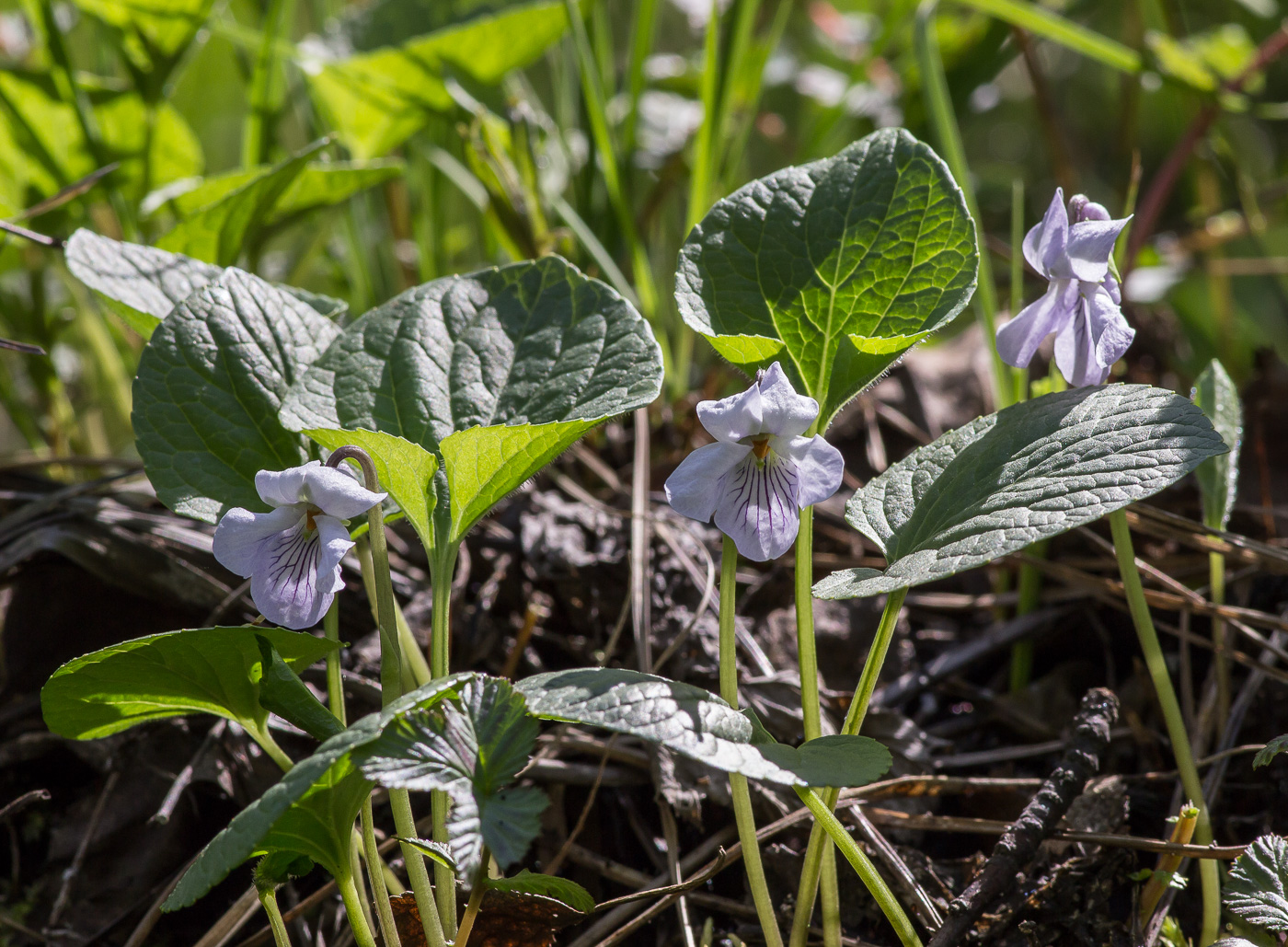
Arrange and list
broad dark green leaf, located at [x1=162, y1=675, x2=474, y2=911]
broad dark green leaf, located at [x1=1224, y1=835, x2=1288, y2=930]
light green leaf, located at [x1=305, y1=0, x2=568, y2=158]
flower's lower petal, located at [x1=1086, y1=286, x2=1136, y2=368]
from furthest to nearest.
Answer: light green leaf, located at [x1=305, y1=0, x2=568, y2=158]
flower's lower petal, located at [x1=1086, y1=286, x2=1136, y2=368]
broad dark green leaf, located at [x1=1224, y1=835, x2=1288, y2=930]
broad dark green leaf, located at [x1=162, y1=675, x2=474, y2=911]

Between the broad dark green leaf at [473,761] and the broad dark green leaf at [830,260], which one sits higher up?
the broad dark green leaf at [830,260]

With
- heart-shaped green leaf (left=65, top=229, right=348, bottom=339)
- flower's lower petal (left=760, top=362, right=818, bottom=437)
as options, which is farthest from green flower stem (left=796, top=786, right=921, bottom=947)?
heart-shaped green leaf (left=65, top=229, right=348, bottom=339)

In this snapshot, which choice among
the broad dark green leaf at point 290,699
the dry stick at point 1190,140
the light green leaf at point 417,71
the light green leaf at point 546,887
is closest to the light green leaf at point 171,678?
the broad dark green leaf at point 290,699

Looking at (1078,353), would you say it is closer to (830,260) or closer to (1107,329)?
(1107,329)

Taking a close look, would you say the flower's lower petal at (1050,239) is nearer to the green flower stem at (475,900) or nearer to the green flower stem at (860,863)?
the green flower stem at (860,863)

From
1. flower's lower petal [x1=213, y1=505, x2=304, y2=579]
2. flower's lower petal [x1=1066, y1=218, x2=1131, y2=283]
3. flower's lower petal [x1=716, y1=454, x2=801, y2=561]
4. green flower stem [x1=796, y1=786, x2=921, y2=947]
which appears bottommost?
green flower stem [x1=796, y1=786, x2=921, y2=947]

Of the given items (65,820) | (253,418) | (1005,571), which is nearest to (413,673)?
(253,418)

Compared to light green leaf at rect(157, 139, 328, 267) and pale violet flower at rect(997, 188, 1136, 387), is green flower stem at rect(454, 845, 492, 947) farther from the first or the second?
light green leaf at rect(157, 139, 328, 267)

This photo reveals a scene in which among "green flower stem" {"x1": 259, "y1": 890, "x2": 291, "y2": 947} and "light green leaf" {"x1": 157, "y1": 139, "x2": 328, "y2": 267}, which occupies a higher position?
"light green leaf" {"x1": 157, "y1": 139, "x2": 328, "y2": 267}
